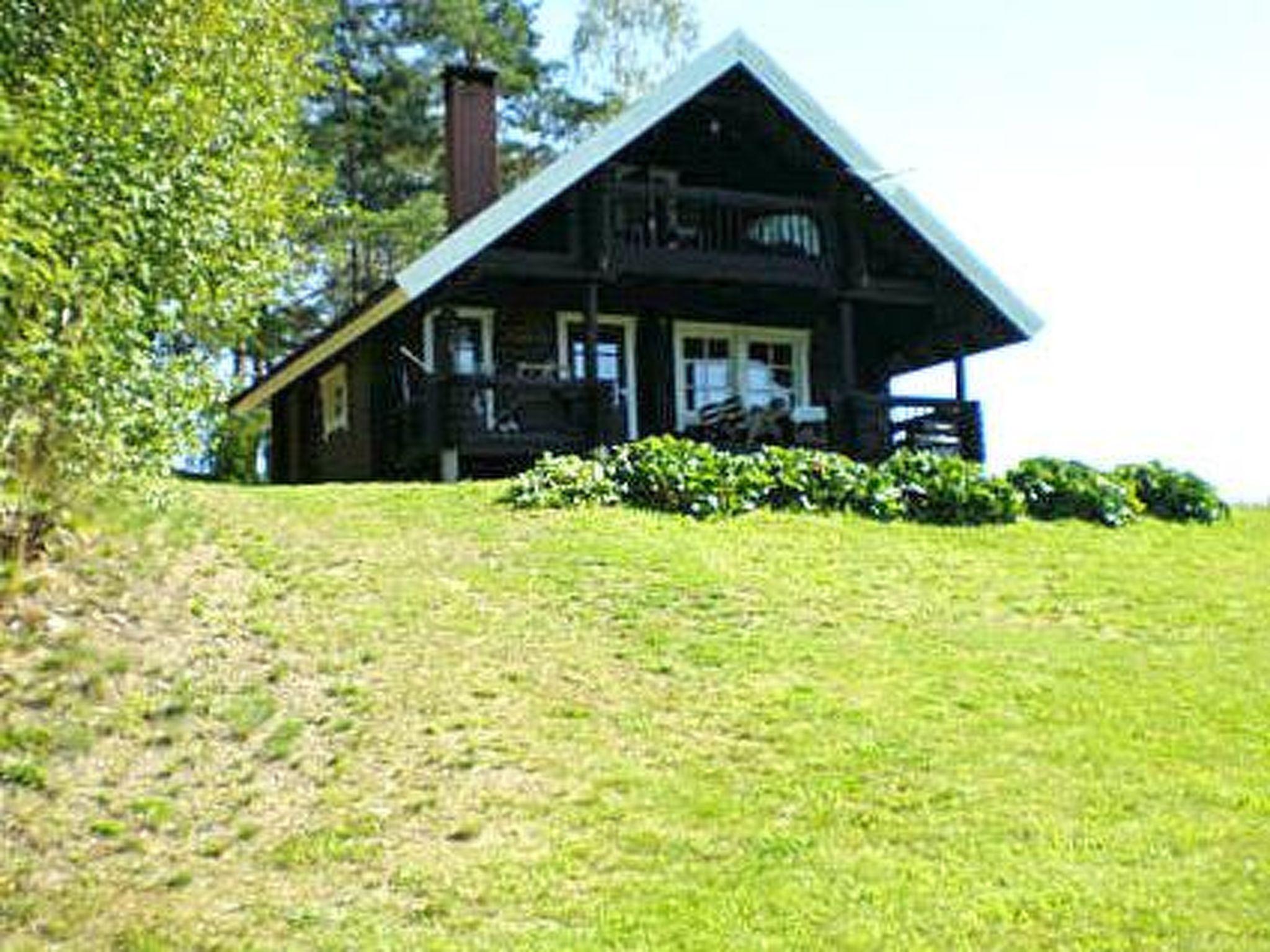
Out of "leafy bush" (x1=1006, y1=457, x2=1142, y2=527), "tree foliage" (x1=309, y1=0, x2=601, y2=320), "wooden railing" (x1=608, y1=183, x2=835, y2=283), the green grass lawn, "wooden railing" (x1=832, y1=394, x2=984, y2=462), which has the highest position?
"tree foliage" (x1=309, y1=0, x2=601, y2=320)

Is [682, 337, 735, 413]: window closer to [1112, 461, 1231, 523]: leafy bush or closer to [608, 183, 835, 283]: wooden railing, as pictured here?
[608, 183, 835, 283]: wooden railing

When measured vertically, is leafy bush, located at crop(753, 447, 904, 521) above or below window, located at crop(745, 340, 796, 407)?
below

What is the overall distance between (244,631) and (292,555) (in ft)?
6.11

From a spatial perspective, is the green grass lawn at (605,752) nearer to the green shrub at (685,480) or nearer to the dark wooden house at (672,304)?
the green shrub at (685,480)

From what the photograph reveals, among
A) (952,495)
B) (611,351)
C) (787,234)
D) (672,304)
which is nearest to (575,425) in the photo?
(611,351)

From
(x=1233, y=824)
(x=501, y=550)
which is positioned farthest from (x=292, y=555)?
(x=1233, y=824)

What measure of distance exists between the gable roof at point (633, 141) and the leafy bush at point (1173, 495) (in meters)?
2.98

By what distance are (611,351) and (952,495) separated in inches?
263

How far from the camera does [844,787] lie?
7129mm

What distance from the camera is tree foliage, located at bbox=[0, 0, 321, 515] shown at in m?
6.80

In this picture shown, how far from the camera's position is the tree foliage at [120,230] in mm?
6805

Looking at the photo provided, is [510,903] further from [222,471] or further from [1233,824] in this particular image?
[222,471]

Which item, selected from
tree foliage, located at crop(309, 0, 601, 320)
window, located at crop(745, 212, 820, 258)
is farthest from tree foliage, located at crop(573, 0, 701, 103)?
window, located at crop(745, 212, 820, 258)

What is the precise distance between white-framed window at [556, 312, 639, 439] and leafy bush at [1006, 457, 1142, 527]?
5.75 m
